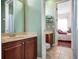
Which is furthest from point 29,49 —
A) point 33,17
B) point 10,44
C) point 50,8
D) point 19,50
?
point 50,8

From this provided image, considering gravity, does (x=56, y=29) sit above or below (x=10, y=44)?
above

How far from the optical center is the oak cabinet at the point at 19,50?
2062 millimetres

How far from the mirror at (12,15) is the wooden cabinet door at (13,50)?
1.78 ft

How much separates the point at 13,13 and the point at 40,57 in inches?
60.6

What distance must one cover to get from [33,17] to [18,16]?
0.60m

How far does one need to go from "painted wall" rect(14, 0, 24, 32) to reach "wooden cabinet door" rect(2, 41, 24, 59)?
3.19 feet

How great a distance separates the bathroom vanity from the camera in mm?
2062

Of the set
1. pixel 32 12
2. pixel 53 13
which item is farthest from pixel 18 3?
pixel 53 13

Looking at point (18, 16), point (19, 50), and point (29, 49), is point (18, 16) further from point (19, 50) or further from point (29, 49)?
point (19, 50)

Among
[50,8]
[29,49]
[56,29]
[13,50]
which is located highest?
[50,8]

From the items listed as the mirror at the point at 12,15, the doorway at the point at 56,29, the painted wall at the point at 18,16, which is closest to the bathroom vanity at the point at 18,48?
the mirror at the point at 12,15

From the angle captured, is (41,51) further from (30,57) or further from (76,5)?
(76,5)

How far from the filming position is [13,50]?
7.52 feet

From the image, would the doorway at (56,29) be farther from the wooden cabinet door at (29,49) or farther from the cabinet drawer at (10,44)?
the cabinet drawer at (10,44)
